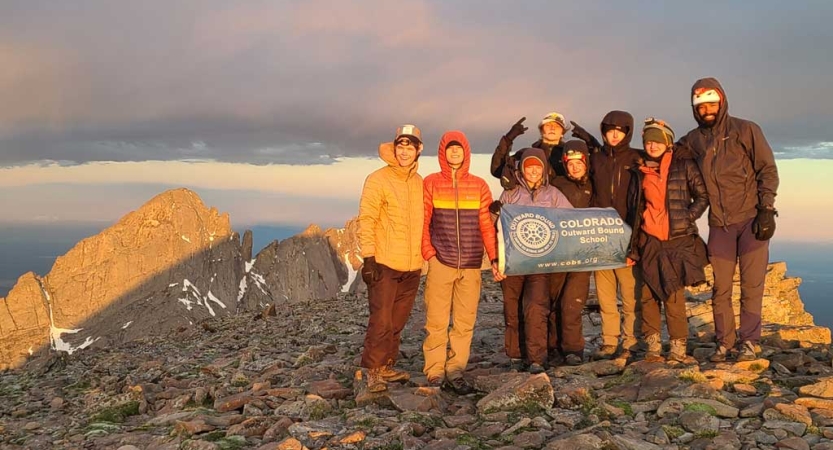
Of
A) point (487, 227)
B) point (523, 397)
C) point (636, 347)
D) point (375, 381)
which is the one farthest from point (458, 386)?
point (636, 347)

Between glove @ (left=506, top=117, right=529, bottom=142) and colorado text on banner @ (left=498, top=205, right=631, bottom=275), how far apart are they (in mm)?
1645

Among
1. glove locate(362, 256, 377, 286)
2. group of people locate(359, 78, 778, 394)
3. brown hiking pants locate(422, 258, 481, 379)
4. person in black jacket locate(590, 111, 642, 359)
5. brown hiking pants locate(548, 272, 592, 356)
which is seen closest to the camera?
glove locate(362, 256, 377, 286)

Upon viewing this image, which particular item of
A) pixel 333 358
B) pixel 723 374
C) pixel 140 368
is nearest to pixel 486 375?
pixel 723 374

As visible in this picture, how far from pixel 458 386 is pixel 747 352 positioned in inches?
210

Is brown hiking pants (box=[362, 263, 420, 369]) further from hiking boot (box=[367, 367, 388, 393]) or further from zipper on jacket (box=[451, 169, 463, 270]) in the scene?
zipper on jacket (box=[451, 169, 463, 270])

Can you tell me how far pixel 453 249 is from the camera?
10555mm

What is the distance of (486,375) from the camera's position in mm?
11227

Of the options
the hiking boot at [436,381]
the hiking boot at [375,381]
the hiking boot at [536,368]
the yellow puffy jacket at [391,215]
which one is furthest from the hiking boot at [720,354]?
the hiking boot at [375,381]

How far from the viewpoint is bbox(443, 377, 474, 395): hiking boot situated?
415 inches

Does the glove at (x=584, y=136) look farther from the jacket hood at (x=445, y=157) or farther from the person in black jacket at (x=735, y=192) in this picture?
the jacket hood at (x=445, y=157)

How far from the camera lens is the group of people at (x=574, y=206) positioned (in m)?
10.5

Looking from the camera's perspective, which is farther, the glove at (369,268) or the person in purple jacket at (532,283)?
the person in purple jacket at (532,283)

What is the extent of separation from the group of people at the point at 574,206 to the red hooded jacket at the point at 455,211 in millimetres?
20

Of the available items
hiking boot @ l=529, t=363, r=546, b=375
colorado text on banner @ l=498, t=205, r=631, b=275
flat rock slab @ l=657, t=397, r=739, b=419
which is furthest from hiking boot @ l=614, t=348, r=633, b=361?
flat rock slab @ l=657, t=397, r=739, b=419
